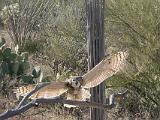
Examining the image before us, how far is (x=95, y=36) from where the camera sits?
3355 mm

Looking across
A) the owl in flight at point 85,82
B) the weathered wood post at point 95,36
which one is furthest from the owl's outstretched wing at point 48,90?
the weathered wood post at point 95,36

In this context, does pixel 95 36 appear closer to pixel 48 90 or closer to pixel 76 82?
pixel 76 82

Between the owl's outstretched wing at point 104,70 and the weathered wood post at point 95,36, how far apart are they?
1.40 meters

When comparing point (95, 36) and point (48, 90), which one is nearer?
point (48, 90)

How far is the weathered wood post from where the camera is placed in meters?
3.23

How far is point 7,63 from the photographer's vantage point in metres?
7.49

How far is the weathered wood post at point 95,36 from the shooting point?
323cm

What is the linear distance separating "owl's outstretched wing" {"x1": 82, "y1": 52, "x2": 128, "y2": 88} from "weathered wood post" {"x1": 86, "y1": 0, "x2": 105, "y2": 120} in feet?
4.60

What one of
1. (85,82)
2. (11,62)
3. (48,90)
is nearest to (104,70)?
(85,82)

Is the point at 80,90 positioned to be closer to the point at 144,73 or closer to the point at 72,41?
the point at 144,73

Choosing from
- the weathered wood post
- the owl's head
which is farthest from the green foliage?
the owl's head

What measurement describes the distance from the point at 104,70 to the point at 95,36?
1.61 m

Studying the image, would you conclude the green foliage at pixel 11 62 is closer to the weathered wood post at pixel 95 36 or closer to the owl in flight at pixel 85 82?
the weathered wood post at pixel 95 36

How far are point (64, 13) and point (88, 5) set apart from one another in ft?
25.7
